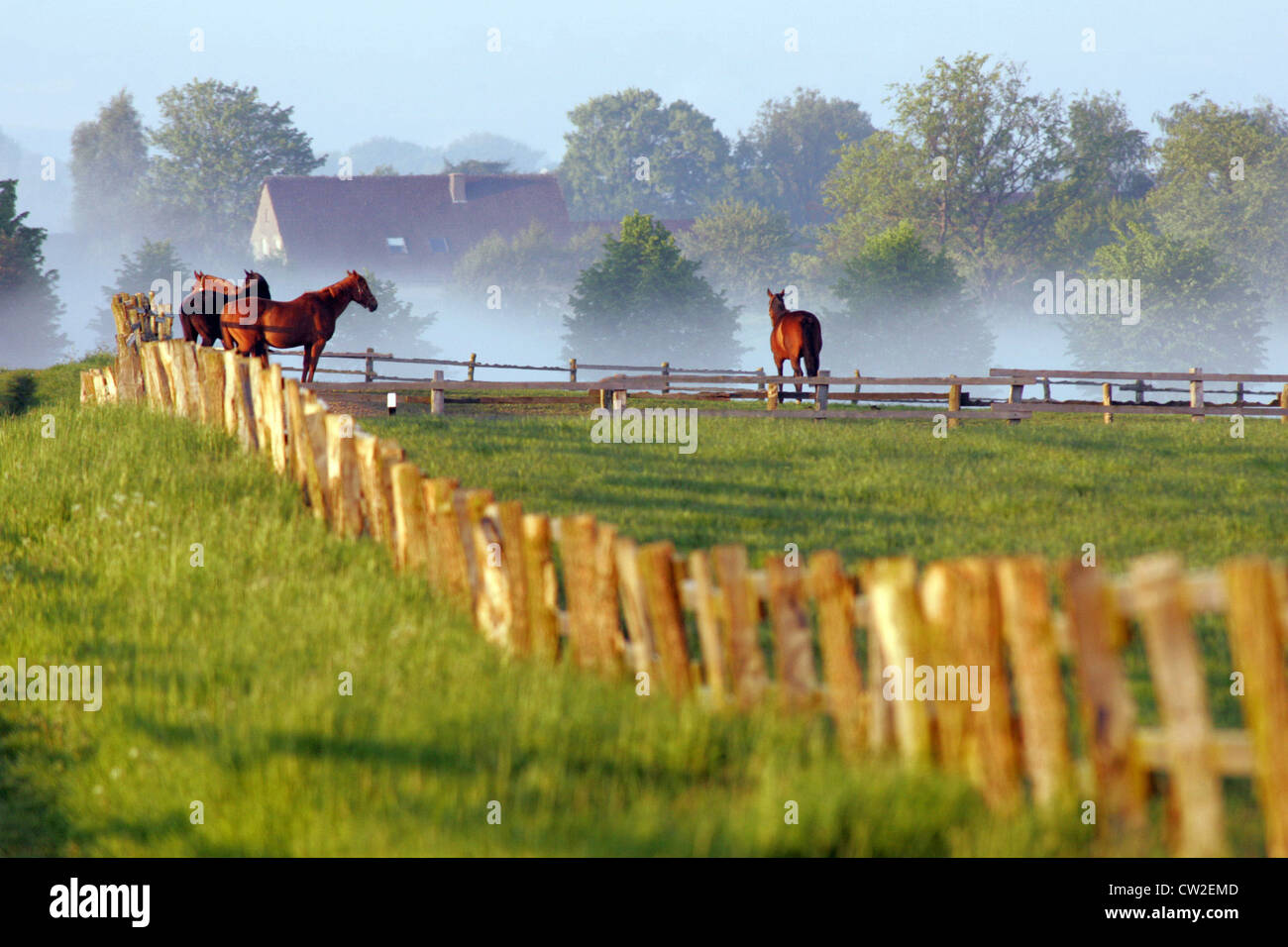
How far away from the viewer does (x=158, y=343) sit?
14.2m

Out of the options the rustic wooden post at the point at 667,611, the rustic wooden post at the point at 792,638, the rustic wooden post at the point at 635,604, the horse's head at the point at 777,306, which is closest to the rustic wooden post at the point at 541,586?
the rustic wooden post at the point at 635,604

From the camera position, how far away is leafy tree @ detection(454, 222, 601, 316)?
248 feet

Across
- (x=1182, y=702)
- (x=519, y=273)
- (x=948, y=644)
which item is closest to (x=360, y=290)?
(x=948, y=644)

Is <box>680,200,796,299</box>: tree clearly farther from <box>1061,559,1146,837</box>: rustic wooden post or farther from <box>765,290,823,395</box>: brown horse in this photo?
<box>1061,559,1146,837</box>: rustic wooden post

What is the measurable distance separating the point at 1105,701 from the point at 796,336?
23.2 meters

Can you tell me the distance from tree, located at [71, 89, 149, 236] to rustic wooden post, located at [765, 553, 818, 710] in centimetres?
11630

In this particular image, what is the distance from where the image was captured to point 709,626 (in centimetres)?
547

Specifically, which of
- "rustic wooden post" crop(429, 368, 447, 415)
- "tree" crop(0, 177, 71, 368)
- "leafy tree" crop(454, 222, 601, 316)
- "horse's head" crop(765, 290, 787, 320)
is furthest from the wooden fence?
"leafy tree" crop(454, 222, 601, 316)

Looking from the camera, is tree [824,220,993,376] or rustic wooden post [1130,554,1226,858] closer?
rustic wooden post [1130,554,1226,858]
